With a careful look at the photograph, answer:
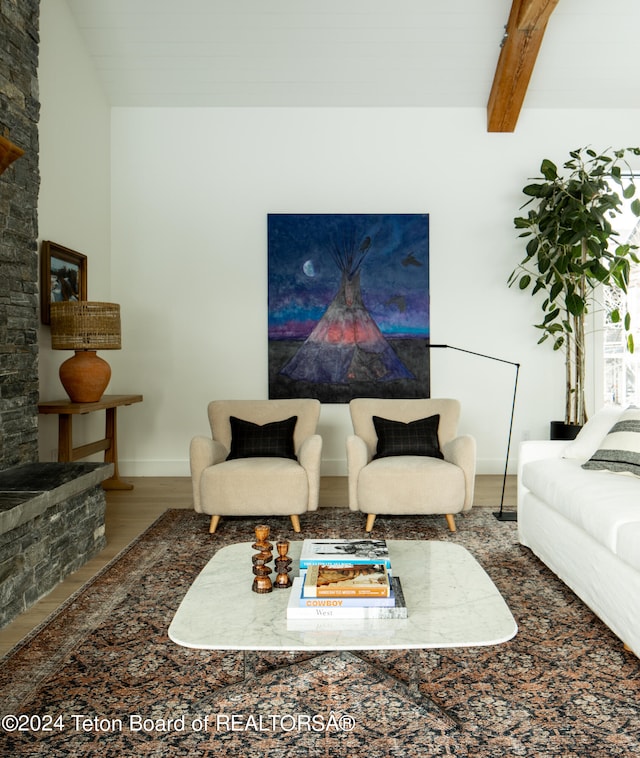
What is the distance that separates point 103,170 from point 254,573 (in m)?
4.41

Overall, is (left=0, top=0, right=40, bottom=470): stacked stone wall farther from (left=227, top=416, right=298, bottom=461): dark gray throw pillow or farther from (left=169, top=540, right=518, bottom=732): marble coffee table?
(left=169, top=540, right=518, bottom=732): marble coffee table

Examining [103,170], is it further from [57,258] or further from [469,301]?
[469,301]

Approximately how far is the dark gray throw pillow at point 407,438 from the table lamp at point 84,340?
1906mm

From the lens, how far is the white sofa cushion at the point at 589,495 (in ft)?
7.95

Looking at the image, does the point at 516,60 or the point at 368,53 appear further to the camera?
the point at 368,53

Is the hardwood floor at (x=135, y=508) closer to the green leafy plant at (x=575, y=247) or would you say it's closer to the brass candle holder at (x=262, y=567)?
the brass candle holder at (x=262, y=567)

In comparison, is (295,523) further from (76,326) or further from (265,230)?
(265,230)

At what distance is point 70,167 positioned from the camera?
480cm

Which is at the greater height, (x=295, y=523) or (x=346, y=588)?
(x=346, y=588)

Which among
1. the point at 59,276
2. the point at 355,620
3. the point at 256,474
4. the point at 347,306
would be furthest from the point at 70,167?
the point at 355,620

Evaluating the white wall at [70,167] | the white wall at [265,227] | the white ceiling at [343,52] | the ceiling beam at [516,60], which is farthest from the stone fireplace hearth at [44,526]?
the ceiling beam at [516,60]

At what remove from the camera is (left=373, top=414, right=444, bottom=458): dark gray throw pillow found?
4.16m

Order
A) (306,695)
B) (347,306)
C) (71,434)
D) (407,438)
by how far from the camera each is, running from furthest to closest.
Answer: (347,306)
(71,434)
(407,438)
(306,695)

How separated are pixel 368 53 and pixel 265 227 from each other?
160cm
